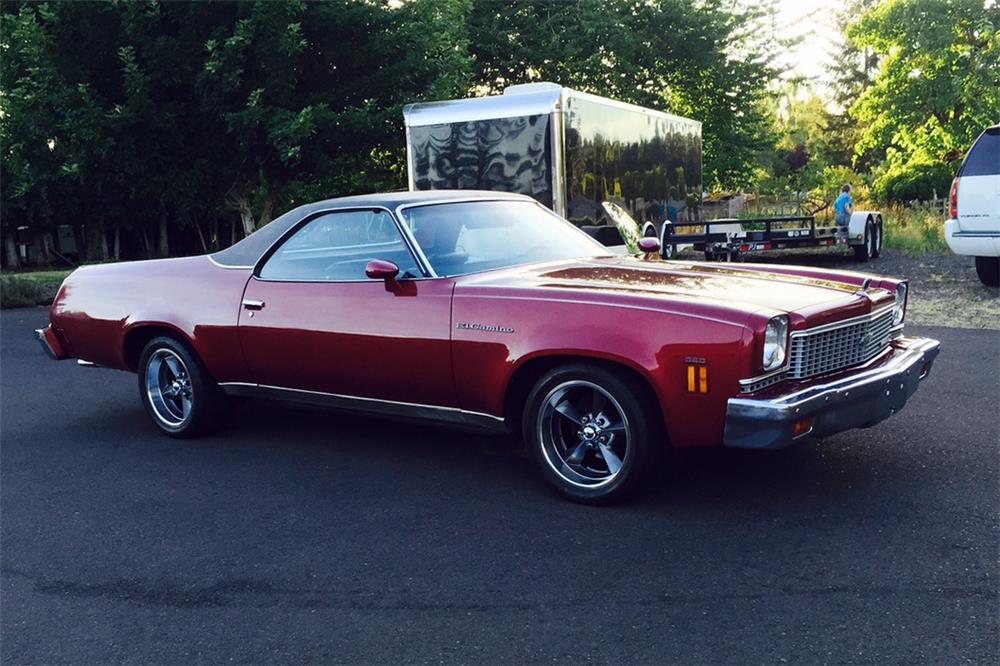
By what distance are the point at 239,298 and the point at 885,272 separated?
36.5ft

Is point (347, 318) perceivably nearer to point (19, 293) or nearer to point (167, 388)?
point (167, 388)

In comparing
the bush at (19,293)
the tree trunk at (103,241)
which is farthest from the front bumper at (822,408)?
the tree trunk at (103,241)

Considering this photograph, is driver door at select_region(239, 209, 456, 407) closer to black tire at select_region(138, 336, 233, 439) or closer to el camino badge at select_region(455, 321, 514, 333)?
el camino badge at select_region(455, 321, 514, 333)

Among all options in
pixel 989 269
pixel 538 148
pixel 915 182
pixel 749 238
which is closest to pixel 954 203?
pixel 989 269

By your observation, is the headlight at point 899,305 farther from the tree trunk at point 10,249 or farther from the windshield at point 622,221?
the tree trunk at point 10,249

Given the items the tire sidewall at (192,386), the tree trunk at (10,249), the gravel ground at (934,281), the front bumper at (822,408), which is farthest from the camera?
the tree trunk at (10,249)

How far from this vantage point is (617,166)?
47.7 feet

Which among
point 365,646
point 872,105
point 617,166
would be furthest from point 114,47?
point 872,105

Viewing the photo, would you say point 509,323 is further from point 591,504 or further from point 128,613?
point 128,613

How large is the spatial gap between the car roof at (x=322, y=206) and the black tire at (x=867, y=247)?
37.6 feet

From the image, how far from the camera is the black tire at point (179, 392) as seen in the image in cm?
606

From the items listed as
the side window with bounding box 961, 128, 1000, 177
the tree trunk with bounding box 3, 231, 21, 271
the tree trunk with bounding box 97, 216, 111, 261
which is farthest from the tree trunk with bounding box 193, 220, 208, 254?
the side window with bounding box 961, 128, 1000, 177

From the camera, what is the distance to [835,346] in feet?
14.8

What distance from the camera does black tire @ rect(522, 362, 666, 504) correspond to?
4320mm
